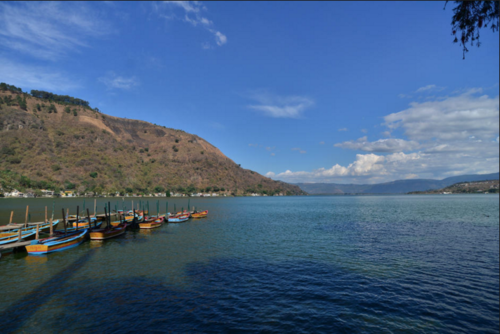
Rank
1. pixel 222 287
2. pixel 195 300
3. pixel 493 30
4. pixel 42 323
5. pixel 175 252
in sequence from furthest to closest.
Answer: pixel 175 252 < pixel 222 287 < pixel 195 300 < pixel 42 323 < pixel 493 30

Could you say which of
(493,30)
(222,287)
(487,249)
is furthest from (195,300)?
(487,249)

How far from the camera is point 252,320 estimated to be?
43.3ft

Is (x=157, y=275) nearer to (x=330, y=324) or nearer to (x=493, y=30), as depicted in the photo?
(x=330, y=324)

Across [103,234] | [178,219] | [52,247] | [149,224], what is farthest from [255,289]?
[178,219]

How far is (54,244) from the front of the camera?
28.8m

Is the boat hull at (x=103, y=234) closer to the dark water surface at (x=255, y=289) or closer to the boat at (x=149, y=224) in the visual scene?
the dark water surface at (x=255, y=289)

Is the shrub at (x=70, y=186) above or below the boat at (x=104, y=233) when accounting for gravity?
above

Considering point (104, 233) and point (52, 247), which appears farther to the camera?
point (104, 233)

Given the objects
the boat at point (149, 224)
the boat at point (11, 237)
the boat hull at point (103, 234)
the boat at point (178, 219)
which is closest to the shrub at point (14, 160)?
the boat at point (178, 219)

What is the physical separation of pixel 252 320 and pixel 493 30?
16.1 meters

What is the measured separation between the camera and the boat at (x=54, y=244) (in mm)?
27328

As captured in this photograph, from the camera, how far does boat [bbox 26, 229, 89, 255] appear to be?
89.7ft

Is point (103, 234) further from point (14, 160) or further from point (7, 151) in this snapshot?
point (7, 151)

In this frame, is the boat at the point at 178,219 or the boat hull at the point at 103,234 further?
the boat at the point at 178,219
